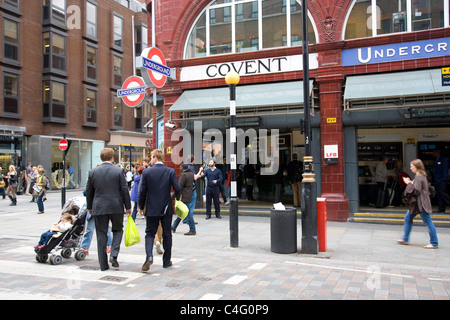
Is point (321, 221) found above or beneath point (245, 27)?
beneath

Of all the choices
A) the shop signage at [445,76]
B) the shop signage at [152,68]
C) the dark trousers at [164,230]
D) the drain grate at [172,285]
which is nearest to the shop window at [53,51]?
the shop signage at [152,68]

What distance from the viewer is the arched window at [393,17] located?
11.1m

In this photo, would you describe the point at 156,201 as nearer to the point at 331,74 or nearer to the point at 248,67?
the point at 331,74

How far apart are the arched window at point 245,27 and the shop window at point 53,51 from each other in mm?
16803

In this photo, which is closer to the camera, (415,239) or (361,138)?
(415,239)

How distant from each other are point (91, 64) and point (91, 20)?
11.4 ft

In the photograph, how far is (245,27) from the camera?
520 inches

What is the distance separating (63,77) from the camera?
2792 cm

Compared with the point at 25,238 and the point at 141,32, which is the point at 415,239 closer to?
the point at 25,238

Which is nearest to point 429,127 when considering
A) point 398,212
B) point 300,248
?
point 398,212

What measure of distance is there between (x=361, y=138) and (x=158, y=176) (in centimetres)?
979

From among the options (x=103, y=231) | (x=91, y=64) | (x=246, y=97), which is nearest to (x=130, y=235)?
(x=103, y=231)

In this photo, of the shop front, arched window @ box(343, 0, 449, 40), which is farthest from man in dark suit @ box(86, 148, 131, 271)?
the shop front

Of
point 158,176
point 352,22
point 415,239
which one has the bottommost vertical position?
point 415,239
